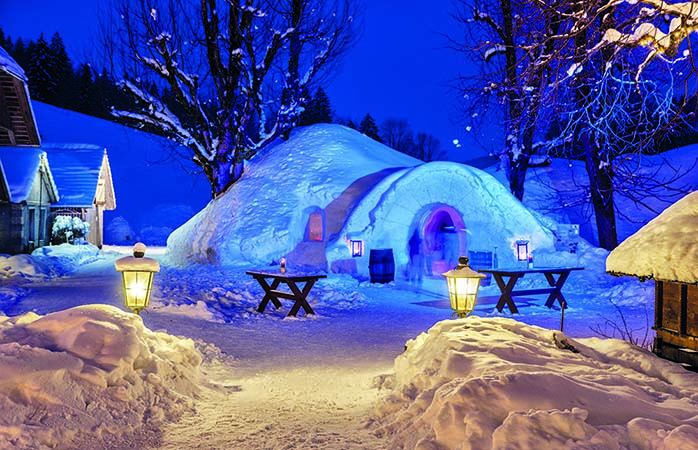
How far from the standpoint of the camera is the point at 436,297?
14.1m

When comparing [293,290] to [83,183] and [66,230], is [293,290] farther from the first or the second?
[83,183]

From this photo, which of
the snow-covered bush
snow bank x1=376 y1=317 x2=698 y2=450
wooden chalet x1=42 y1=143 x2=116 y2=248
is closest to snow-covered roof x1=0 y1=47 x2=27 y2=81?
the snow-covered bush

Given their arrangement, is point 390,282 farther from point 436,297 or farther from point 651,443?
point 651,443

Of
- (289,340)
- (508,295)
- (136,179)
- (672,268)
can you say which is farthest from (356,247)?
(136,179)

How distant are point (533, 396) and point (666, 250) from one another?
6.90 feet

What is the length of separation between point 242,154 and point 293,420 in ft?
56.8

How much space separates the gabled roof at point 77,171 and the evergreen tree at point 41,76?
102 ft

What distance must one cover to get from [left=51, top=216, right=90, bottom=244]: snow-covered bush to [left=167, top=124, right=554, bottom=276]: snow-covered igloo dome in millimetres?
6851

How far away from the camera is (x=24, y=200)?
66.0 ft

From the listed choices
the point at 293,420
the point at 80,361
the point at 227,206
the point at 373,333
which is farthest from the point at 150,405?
the point at 227,206

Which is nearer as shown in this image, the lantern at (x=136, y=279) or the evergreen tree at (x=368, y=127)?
the lantern at (x=136, y=279)

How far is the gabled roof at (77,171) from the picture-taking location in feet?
84.9

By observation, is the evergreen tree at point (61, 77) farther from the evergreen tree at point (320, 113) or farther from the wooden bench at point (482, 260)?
the wooden bench at point (482, 260)

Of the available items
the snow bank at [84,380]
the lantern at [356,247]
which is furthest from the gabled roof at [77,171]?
the snow bank at [84,380]
